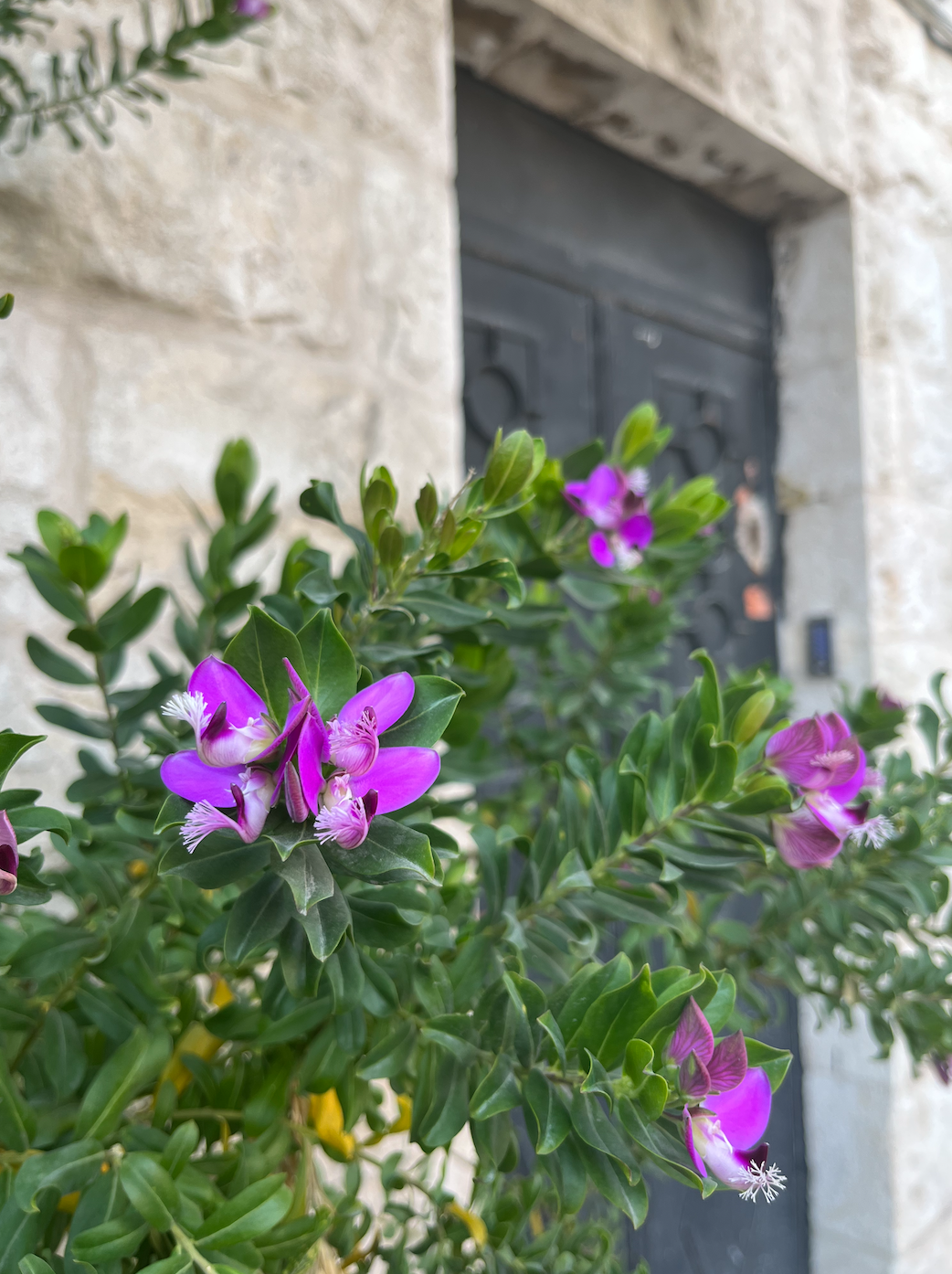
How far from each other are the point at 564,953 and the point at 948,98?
97.6 inches

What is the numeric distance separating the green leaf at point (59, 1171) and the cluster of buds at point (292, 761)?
0.73 ft

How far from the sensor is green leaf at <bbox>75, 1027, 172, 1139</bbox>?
0.45 meters

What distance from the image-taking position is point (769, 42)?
5.65ft

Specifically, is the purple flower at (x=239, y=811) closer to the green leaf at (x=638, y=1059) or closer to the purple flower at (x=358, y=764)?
the purple flower at (x=358, y=764)

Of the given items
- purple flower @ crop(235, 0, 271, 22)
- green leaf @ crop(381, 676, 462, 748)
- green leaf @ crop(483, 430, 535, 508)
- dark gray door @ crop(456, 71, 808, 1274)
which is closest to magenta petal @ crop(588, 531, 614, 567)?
green leaf @ crop(483, 430, 535, 508)

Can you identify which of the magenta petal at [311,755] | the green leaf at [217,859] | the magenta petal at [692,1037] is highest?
the magenta petal at [311,755]

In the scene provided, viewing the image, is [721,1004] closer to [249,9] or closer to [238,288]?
[249,9]

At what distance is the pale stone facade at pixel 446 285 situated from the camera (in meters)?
0.90

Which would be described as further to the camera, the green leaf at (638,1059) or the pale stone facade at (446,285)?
the pale stone facade at (446,285)

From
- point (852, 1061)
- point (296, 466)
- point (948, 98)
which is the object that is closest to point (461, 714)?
point (296, 466)

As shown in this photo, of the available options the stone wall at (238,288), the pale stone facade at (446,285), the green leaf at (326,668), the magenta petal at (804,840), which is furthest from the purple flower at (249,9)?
the magenta petal at (804,840)

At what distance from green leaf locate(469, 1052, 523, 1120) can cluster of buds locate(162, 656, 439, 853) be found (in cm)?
15

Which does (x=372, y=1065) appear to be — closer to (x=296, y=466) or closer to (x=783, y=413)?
(x=296, y=466)

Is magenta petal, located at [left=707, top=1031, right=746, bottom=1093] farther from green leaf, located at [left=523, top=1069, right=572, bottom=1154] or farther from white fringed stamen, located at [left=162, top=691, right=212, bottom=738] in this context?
white fringed stamen, located at [left=162, top=691, right=212, bottom=738]
